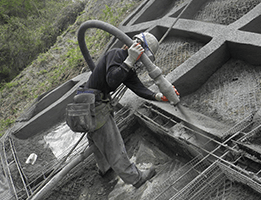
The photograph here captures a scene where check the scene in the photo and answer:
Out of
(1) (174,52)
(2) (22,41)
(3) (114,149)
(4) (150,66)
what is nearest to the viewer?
(4) (150,66)

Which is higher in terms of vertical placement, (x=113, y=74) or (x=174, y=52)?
(x=113, y=74)

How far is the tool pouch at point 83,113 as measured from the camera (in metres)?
2.63

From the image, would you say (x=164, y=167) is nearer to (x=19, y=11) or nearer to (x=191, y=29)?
(x=191, y=29)

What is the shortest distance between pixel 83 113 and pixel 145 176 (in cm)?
133

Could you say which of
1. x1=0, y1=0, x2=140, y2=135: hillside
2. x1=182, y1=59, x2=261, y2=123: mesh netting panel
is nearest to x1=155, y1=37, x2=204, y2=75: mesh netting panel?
x1=182, y1=59, x2=261, y2=123: mesh netting panel

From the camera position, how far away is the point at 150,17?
7.05 metres

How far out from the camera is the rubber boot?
3.08m

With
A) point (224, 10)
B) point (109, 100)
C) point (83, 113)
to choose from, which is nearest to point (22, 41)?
point (224, 10)

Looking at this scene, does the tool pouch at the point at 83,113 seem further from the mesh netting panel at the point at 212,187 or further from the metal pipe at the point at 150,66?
the mesh netting panel at the point at 212,187

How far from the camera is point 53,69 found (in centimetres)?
895

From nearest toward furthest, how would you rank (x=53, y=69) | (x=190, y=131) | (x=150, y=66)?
(x=150, y=66) < (x=190, y=131) < (x=53, y=69)

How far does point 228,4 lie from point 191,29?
1.52 meters

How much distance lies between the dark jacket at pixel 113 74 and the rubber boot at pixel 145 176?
111cm

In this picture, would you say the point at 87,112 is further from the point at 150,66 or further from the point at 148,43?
the point at 148,43
